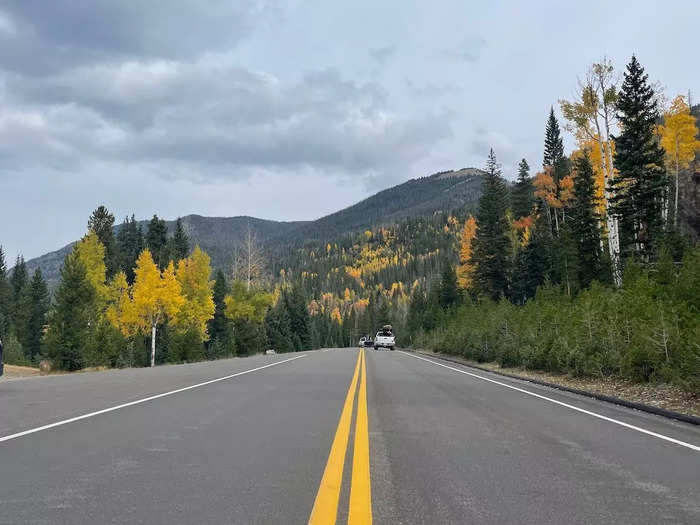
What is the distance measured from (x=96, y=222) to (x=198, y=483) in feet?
258

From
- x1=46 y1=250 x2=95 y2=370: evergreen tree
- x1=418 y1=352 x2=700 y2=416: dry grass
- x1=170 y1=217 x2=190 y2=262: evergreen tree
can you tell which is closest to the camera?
x1=418 y1=352 x2=700 y2=416: dry grass

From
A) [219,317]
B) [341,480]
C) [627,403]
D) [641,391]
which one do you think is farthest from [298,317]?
[341,480]

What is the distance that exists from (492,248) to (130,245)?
6139 cm

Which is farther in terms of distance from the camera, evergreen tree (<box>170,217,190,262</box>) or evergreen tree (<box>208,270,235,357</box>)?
evergreen tree (<box>170,217,190,262</box>)

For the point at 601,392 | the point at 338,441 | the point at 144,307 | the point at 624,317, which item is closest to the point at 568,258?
the point at 624,317

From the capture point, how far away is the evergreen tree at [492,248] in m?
56.9

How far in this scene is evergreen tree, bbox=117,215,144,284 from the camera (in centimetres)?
8125

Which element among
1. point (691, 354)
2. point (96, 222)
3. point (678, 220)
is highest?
point (96, 222)

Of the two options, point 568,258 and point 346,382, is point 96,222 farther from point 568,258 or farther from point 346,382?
point 346,382

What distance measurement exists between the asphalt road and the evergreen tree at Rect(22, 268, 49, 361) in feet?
265

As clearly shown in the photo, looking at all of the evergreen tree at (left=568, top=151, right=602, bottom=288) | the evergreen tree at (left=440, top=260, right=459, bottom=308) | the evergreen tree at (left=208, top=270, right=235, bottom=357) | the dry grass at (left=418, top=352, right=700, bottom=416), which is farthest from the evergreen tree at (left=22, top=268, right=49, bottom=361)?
the dry grass at (left=418, top=352, right=700, bottom=416)

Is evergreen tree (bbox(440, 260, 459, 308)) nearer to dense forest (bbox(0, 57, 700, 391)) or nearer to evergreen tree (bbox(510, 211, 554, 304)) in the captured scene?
dense forest (bbox(0, 57, 700, 391))

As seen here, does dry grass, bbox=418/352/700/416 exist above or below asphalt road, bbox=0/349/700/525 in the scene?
below

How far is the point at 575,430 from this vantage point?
8.19m
